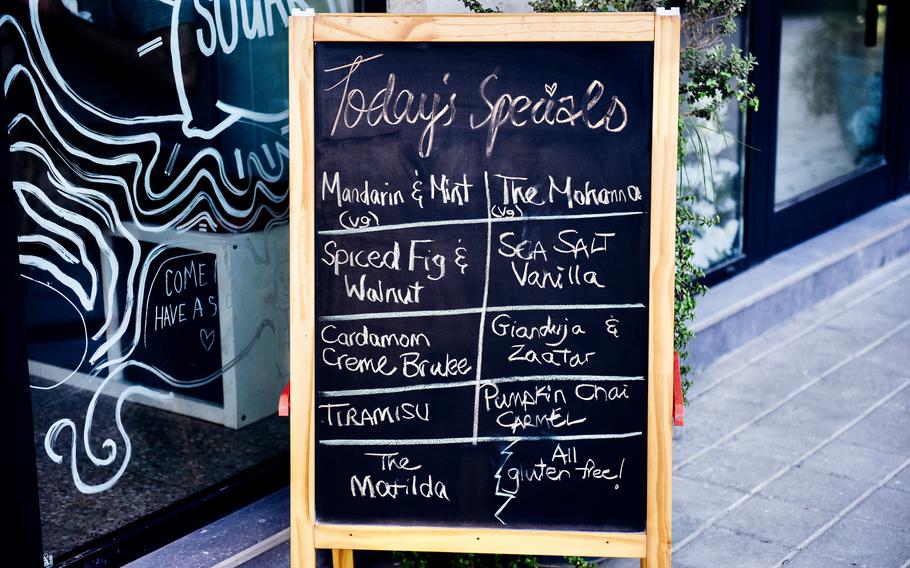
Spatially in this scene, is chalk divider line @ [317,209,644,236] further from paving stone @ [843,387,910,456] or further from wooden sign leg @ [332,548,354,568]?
paving stone @ [843,387,910,456]

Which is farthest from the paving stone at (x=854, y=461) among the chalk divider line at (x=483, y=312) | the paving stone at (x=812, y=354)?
the chalk divider line at (x=483, y=312)

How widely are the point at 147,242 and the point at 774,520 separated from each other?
2470 millimetres

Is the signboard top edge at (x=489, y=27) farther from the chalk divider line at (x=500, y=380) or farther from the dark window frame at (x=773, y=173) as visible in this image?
the dark window frame at (x=773, y=173)

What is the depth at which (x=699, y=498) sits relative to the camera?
167 inches

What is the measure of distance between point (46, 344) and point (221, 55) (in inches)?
43.6

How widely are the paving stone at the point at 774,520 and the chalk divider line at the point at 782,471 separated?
25mm

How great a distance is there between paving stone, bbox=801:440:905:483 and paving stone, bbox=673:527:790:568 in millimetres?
723

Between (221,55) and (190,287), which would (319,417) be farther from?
(221,55)

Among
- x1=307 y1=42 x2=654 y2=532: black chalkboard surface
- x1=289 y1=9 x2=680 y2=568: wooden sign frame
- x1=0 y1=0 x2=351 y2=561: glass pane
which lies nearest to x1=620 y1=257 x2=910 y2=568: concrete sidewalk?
x1=289 y1=9 x2=680 y2=568: wooden sign frame

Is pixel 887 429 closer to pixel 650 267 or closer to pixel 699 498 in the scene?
pixel 699 498

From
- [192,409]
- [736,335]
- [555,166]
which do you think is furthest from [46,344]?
[736,335]

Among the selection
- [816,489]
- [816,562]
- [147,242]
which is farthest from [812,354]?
[147,242]

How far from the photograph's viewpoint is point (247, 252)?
→ 3.80m

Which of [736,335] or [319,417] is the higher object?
[319,417]
